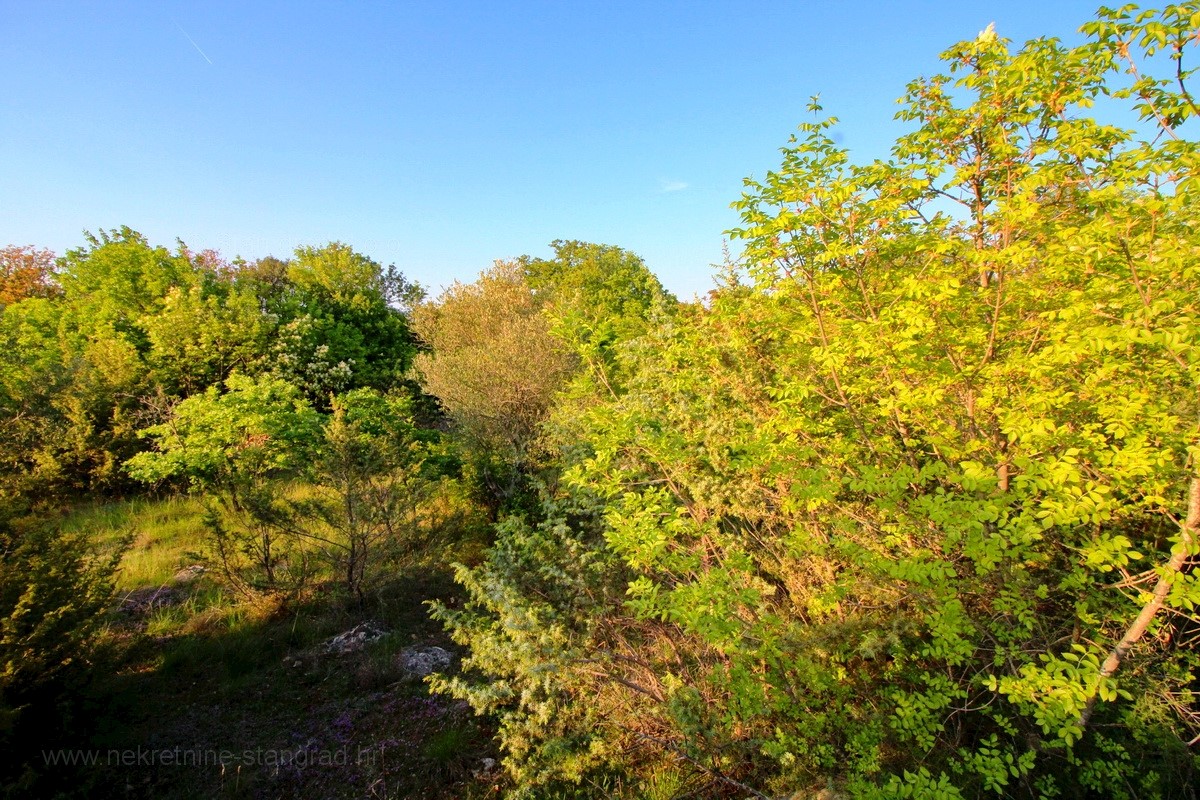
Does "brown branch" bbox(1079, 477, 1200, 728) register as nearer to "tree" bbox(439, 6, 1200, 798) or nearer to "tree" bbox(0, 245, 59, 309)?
"tree" bbox(439, 6, 1200, 798)

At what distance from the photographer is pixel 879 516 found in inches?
161

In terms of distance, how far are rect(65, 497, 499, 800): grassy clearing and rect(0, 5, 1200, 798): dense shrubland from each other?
55 centimetres

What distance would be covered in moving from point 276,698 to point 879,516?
252 inches

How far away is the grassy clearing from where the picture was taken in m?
4.36

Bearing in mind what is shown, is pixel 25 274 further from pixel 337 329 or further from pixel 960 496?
pixel 960 496

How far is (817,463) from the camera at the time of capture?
4422 mm

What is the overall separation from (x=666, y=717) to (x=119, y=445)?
48.2 ft

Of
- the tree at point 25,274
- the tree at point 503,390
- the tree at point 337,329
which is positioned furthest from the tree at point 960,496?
the tree at point 25,274

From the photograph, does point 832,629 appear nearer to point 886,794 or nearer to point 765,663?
point 765,663

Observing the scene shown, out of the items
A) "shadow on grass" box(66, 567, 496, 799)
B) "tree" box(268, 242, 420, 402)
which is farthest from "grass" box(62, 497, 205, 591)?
"tree" box(268, 242, 420, 402)

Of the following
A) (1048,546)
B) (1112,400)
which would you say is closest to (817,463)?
(1048,546)

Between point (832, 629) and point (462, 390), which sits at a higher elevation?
point (462, 390)

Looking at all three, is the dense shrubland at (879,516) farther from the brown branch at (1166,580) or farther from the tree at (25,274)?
the tree at (25,274)

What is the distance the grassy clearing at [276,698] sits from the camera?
4.36m
